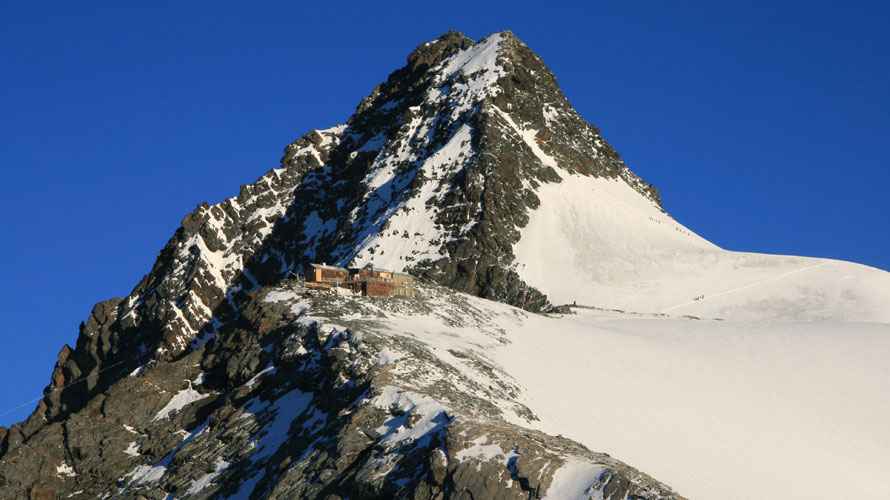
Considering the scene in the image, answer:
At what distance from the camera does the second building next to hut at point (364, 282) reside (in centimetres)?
9631

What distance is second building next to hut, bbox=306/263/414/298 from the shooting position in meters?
96.3

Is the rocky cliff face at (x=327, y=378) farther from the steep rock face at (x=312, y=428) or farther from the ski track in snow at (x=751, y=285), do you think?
the ski track in snow at (x=751, y=285)

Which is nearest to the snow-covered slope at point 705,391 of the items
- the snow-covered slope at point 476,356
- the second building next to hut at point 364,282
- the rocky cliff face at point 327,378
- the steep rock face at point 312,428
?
the snow-covered slope at point 476,356

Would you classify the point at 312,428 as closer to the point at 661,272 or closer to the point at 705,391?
the point at 705,391

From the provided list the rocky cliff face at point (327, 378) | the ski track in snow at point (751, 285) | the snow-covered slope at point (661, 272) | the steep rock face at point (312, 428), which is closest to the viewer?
the steep rock face at point (312, 428)

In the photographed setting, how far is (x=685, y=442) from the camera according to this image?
70750mm

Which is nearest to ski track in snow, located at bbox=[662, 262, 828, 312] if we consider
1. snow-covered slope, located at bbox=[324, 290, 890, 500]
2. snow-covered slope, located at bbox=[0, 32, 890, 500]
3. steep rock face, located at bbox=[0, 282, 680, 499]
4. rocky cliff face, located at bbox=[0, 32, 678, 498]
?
snow-covered slope, located at bbox=[0, 32, 890, 500]

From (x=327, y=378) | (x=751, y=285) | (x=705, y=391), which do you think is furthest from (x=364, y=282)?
(x=751, y=285)

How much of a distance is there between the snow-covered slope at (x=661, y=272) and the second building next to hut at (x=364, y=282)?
45.5m

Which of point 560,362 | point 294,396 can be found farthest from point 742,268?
point 294,396

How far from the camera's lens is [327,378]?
64938 millimetres

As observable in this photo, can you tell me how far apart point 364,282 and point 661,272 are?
7151 centimetres

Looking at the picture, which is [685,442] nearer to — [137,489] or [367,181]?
[137,489]

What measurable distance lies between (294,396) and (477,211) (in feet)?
294
